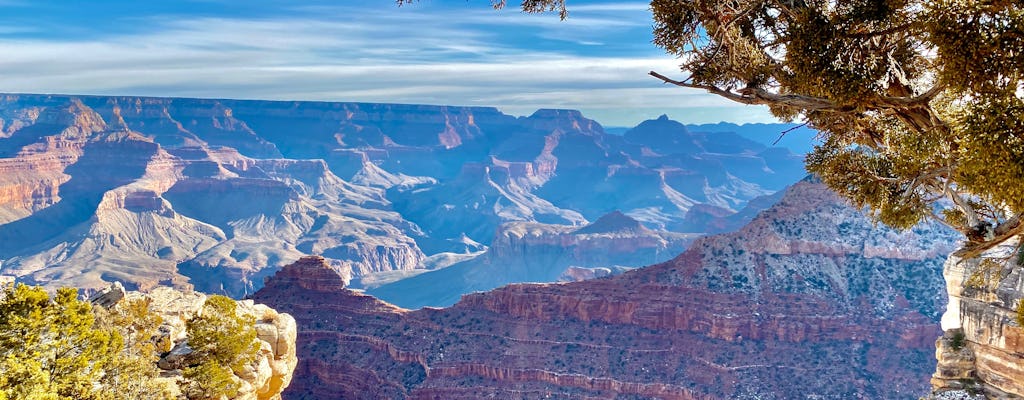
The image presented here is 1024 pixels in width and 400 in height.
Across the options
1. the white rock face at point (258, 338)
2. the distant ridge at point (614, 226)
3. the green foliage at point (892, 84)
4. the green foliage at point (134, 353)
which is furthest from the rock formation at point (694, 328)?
the distant ridge at point (614, 226)

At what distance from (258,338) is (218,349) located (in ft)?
11.6

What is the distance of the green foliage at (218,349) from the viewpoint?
54.5ft

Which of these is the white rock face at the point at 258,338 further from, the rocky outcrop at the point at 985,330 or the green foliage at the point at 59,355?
the rocky outcrop at the point at 985,330

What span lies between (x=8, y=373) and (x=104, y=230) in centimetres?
16307

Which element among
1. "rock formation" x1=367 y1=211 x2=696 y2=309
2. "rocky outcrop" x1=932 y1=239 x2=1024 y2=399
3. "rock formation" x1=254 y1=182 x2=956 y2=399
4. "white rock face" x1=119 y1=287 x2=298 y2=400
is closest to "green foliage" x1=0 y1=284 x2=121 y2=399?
"white rock face" x1=119 y1=287 x2=298 y2=400

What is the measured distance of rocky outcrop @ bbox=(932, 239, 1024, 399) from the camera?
12578 mm

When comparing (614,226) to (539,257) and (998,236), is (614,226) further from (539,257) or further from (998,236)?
(998,236)

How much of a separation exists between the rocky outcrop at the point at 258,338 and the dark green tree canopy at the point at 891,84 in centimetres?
1149

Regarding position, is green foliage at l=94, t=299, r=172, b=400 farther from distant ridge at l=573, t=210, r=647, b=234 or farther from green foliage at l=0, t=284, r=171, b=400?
distant ridge at l=573, t=210, r=647, b=234

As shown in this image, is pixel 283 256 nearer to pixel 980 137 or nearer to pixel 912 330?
pixel 912 330

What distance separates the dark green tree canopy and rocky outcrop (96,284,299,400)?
11.5 metres

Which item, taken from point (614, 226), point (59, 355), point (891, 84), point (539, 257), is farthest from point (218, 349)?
point (539, 257)

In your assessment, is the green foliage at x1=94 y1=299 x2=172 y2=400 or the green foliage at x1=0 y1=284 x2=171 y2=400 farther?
the green foliage at x1=94 y1=299 x2=172 y2=400

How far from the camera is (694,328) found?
50688 millimetres
